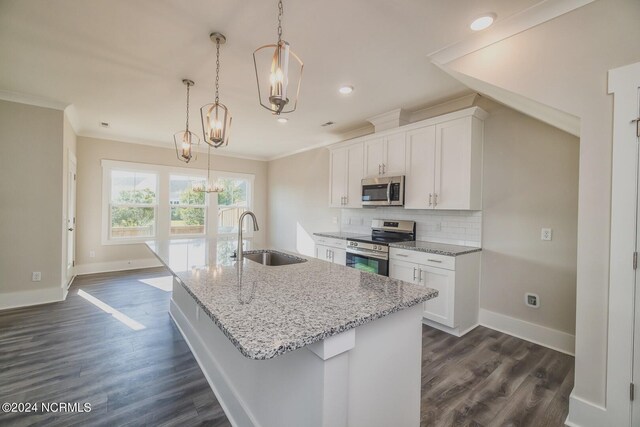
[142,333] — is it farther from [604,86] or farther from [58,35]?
[604,86]

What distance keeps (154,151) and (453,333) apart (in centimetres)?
632

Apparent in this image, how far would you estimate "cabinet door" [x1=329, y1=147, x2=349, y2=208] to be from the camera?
443cm

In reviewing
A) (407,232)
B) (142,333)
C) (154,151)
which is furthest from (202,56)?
(154,151)

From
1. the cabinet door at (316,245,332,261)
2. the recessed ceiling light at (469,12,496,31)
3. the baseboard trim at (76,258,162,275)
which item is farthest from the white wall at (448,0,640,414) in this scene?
the baseboard trim at (76,258,162,275)

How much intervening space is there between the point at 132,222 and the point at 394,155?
17.6 feet

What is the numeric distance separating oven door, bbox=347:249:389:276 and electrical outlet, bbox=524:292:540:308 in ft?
4.74

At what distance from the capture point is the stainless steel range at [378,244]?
3.40 metres

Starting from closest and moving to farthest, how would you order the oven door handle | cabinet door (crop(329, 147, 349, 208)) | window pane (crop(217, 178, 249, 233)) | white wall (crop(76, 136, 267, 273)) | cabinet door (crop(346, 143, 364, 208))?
the oven door handle
cabinet door (crop(346, 143, 364, 208))
cabinet door (crop(329, 147, 349, 208))
white wall (crop(76, 136, 267, 273))
window pane (crop(217, 178, 249, 233))

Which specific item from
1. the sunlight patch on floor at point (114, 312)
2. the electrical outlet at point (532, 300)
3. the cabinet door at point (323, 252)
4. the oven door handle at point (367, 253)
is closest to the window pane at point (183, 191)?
the sunlight patch on floor at point (114, 312)

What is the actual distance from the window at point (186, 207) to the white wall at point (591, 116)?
243 inches

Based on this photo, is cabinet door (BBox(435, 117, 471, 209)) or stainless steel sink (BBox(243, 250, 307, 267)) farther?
cabinet door (BBox(435, 117, 471, 209))

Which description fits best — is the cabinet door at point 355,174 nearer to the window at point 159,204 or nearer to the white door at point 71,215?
the window at point 159,204

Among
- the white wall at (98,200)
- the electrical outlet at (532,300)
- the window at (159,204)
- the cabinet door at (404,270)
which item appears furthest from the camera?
the window at (159,204)

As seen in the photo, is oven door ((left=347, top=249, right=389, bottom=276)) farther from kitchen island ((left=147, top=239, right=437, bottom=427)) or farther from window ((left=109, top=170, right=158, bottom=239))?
window ((left=109, top=170, right=158, bottom=239))
